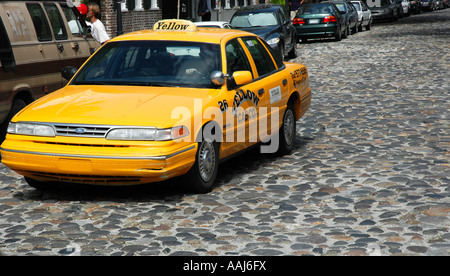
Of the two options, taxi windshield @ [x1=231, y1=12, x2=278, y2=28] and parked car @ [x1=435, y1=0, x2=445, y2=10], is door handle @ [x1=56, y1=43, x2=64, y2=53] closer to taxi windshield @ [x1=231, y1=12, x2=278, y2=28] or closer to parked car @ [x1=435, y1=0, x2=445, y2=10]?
taxi windshield @ [x1=231, y1=12, x2=278, y2=28]

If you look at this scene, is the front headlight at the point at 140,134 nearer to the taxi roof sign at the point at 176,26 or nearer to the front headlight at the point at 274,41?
the taxi roof sign at the point at 176,26

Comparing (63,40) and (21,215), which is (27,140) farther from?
(63,40)

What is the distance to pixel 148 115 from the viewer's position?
7418mm

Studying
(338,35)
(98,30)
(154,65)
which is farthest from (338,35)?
(154,65)

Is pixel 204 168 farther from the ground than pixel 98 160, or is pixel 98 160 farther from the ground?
pixel 98 160

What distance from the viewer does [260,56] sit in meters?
9.64

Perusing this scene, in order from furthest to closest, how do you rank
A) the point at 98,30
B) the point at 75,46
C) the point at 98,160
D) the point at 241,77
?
the point at 98,30 → the point at 75,46 → the point at 241,77 → the point at 98,160

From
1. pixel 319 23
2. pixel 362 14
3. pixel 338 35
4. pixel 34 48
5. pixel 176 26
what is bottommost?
pixel 338 35

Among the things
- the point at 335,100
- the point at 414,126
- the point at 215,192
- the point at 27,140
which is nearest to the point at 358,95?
the point at 335,100

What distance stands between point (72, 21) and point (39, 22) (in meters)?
1.28

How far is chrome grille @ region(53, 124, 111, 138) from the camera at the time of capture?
23.9 ft

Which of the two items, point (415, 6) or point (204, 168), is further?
point (415, 6)

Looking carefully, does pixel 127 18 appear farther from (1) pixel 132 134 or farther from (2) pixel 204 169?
(1) pixel 132 134

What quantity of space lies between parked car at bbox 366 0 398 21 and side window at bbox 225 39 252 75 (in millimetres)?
43317
